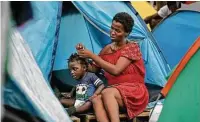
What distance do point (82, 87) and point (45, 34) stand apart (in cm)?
54

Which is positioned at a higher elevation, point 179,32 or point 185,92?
point 185,92

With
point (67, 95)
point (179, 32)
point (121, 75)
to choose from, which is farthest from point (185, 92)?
point (179, 32)

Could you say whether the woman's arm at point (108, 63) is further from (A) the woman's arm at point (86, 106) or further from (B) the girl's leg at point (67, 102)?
(B) the girl's leg at point (67, 102)

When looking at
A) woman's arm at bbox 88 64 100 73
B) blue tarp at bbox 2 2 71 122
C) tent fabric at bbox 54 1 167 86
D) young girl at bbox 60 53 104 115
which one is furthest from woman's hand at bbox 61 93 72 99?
blue tarp at bbox 2 2 71 122

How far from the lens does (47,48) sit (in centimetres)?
353

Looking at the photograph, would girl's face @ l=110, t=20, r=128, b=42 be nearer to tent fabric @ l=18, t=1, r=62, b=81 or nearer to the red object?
the red object

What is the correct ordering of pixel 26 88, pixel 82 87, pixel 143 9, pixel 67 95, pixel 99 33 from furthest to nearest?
pixel 143 9 → pixel 99 33 → pixel 67 95 → pixel 82 87 → pixel 26 88

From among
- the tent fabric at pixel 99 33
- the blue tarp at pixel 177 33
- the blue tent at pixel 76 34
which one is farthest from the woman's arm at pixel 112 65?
the blue tarp at pixel 177 33

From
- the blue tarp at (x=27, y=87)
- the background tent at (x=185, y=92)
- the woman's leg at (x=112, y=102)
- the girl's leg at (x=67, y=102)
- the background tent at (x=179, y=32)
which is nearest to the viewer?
the blue tarp at (x=27, y=87)

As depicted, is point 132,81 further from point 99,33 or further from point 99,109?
point 99,33

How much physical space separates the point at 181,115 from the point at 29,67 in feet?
2.78

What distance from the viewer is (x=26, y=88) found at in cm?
164

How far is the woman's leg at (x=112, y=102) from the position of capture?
2824 mm

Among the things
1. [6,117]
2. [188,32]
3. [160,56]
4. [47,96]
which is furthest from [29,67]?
[188,32]
